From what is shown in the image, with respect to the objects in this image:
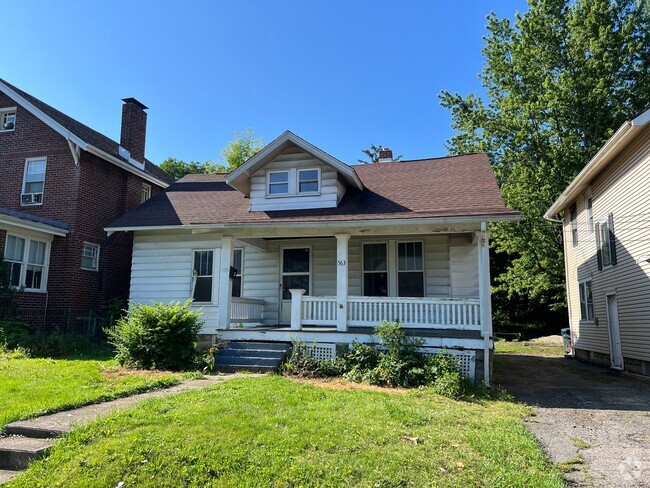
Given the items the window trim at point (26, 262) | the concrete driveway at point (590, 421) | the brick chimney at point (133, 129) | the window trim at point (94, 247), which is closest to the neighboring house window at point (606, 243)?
the concrete driveway at point (590, 421)

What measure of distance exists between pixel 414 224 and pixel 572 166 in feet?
48.7

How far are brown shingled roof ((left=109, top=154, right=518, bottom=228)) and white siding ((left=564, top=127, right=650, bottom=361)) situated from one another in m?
3.75

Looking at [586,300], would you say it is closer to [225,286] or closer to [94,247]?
[225,286]

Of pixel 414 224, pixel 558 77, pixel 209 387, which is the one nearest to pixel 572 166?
pixel 558 77

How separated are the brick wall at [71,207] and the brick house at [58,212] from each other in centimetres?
3

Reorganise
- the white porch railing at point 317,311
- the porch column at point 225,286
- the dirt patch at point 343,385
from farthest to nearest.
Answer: the porch column at point 225,286 → the white porch railing at point 317,311 → the dirt patch at point 343,385

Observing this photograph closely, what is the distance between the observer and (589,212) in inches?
679

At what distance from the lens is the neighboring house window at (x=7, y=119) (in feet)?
55.3

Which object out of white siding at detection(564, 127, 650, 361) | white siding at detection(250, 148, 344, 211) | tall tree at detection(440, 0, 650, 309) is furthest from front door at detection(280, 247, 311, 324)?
tall tree at detection(440, 0, 650, 309)

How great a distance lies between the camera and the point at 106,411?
630 centimetres

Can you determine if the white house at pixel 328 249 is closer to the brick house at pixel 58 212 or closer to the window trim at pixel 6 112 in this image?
the brick house at pixel 58 212

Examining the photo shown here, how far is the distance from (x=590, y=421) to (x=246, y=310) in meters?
8.44

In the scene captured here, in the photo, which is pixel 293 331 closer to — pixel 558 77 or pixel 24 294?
pixel 24 294

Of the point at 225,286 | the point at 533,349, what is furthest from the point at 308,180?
the point at 533,349
